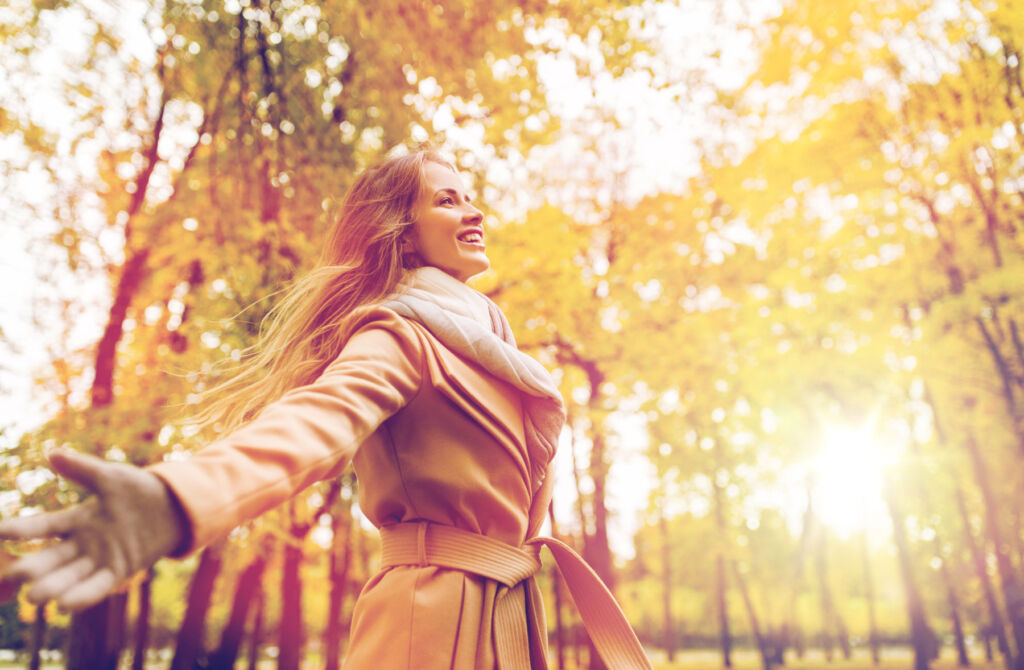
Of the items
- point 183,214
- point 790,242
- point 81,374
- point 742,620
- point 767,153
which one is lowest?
point 742,620

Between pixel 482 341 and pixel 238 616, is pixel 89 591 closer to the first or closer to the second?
pixel 482 341

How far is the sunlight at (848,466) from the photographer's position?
16.2 m

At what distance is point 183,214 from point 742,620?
52039 millimetres

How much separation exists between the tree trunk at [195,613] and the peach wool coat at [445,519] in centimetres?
1029

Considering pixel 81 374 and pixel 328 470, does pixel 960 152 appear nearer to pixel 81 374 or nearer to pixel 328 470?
pixel 328 470

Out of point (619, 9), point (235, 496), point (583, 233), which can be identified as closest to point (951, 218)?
point (583, 233)

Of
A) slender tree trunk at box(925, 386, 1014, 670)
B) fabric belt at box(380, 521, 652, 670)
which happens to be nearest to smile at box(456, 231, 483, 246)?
fabric belt at box(380, 521, 652, 670)

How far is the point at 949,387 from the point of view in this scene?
14047mm

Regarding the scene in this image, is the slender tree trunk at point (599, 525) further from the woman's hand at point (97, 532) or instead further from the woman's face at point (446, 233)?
the woman's hand at point (97, 532)

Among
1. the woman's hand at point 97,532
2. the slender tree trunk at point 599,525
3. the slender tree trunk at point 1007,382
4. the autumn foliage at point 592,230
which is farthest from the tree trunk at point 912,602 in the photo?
the woman's hand at point 97,532

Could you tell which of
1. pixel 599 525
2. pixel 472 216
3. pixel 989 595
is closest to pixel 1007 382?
pixel 599 525

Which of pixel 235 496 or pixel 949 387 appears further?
pixel 949 387

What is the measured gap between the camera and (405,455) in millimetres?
1584

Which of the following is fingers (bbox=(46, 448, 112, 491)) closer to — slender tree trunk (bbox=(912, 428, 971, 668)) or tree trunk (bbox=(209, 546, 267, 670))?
tree trunk (bbox=(209, 546, 267, 670))
